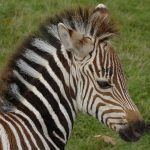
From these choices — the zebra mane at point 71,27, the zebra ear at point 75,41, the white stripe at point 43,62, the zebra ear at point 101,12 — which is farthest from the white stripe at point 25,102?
the zebra ear at point 101,12

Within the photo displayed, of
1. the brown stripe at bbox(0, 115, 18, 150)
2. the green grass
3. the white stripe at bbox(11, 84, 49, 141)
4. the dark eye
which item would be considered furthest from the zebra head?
the green grass

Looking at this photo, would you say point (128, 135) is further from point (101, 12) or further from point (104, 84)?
point (101, 12)

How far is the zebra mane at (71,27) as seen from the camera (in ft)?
16.1

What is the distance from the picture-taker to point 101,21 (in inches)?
196

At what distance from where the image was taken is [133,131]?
4.77 meters

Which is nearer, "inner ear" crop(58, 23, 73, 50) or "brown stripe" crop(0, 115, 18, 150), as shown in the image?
"brown stripe" crop(0, 115, 18, 150)

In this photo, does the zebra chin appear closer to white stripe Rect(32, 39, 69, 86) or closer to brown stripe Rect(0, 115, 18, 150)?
white stripe Rect(32, 39, 69, 86)

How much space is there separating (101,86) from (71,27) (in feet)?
1.99

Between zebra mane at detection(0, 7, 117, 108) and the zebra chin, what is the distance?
2.66 ft

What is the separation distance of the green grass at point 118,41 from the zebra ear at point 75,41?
2.73m

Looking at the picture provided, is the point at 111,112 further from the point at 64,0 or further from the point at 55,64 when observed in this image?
the point at 64,0

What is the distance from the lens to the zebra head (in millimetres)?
4766

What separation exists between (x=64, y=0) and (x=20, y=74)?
6481 mm

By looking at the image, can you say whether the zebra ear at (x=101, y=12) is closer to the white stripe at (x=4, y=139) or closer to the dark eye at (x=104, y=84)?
the dark eye at (x=104, y=84)
